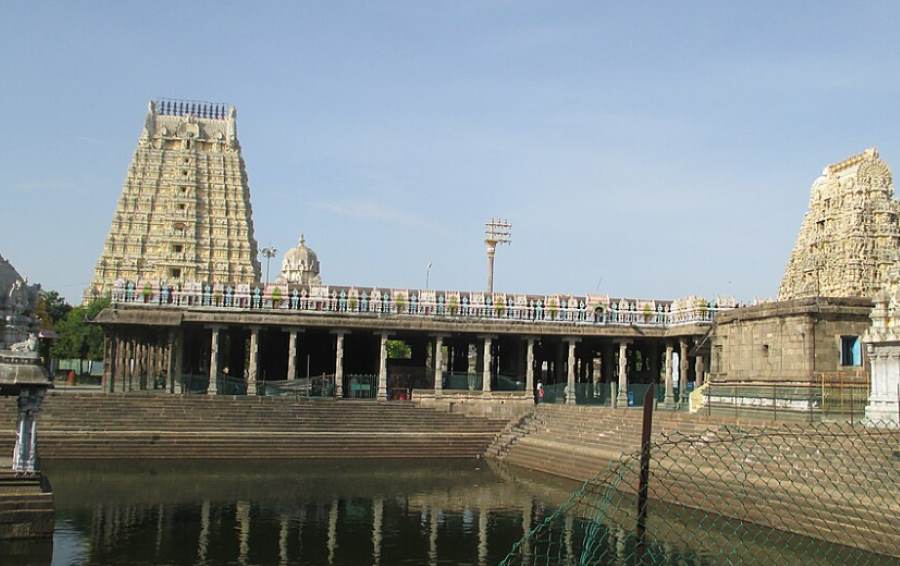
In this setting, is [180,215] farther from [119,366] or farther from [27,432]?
[27,432]

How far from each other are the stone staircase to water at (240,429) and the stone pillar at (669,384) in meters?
5.90

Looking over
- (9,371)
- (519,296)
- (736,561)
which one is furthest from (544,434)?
(9,371)

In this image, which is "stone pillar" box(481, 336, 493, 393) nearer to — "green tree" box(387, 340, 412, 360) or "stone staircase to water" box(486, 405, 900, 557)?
"stone staircase to water" box(486, 405, 900, 557)

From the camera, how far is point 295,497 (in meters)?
21.5

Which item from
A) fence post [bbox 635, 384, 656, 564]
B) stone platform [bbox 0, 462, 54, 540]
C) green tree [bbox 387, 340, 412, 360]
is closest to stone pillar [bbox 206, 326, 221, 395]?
stone platform [bbox 0, 462, 54, 540]

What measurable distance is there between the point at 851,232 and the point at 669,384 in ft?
41.3

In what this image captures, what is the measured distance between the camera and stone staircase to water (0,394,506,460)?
1083 inches

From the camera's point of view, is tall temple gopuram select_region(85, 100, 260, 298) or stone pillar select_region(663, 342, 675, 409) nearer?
stone pillar select_region(663, 342, 675, 409)

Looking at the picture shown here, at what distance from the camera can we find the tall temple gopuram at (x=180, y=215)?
210 feet

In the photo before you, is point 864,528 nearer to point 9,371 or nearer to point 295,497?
point 295,497

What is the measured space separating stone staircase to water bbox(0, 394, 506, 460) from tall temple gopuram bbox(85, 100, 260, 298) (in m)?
34.8

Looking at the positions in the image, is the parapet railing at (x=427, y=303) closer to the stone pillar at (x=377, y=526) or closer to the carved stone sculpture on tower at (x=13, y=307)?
the stone pillar at (x=377, y=526)

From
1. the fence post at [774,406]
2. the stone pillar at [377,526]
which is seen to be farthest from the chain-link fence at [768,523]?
the fence post at [774,406]

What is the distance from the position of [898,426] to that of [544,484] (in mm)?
8732
